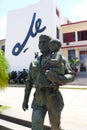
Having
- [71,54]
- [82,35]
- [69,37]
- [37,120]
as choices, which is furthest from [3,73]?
[69,37]

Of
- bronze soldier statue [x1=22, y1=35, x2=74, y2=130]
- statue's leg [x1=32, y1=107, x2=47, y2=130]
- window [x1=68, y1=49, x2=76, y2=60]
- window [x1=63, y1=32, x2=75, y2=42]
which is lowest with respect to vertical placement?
statue's leg [x1=32, y1=107, x2=47, y2=130]

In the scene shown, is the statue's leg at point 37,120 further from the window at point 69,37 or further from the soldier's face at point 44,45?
the window at point 69,37

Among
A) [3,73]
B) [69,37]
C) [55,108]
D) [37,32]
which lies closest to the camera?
[55,108]

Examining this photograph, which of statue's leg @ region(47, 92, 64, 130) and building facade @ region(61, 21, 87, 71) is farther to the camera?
building facade @ region(61, 21, 87, 71)

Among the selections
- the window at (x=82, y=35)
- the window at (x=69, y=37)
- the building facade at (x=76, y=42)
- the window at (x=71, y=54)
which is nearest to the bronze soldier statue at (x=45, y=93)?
the building facade at (x=76, y=42)

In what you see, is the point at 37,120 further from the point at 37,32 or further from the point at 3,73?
the point at 37,32

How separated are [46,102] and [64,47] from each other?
67.1 ft

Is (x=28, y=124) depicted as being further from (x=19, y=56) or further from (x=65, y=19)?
(x=65, y=19)

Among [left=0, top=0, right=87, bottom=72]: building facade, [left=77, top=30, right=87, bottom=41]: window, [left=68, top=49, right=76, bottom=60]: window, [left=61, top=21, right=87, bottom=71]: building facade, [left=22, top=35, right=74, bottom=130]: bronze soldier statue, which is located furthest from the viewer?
[left=68, top=49, right=76, bottom=60]: window

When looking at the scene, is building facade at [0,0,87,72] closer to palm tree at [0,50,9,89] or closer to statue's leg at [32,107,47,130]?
palm tree at [0,50,9,89]

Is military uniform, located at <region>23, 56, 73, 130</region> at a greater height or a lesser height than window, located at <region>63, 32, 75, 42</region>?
lesser

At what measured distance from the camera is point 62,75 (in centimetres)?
248

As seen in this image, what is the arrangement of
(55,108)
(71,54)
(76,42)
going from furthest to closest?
1. (71,54)
2. (76,42)
3. (55,108)
